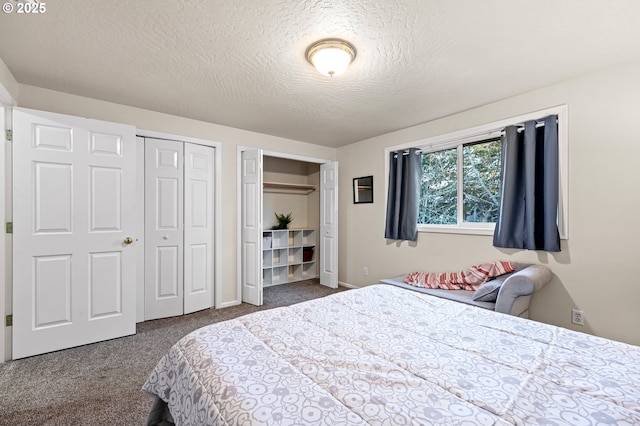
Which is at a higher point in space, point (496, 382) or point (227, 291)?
point (496, 382)

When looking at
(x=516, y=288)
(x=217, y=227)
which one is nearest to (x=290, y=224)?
(x=217, y=227)

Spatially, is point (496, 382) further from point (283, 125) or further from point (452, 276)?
point (283, 125)

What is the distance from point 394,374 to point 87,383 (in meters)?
2.27

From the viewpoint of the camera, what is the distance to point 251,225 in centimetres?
387

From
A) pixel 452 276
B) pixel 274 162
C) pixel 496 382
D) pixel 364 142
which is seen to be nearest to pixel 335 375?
pixel 496 382

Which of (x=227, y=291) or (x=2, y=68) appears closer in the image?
(x=2, y=68)

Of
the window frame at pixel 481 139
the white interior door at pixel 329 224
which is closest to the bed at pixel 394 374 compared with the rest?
the window frame at pixel 481 139

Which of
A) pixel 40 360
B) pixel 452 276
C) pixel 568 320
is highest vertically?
pixel 452 276

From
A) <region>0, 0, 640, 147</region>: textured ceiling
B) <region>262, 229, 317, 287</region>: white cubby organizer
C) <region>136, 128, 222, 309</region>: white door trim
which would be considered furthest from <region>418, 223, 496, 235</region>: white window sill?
<region>136, 128, 222, 309</region>: white door trim

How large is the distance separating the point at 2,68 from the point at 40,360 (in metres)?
2.34

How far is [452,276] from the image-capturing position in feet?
10.5

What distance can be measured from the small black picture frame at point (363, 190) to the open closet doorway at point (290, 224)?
324mm

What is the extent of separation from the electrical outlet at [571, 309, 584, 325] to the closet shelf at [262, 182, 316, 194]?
159 inches

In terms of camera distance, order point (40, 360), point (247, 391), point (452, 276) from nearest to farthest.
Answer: point (247, 391), point (40, 360), point (452, 276)
